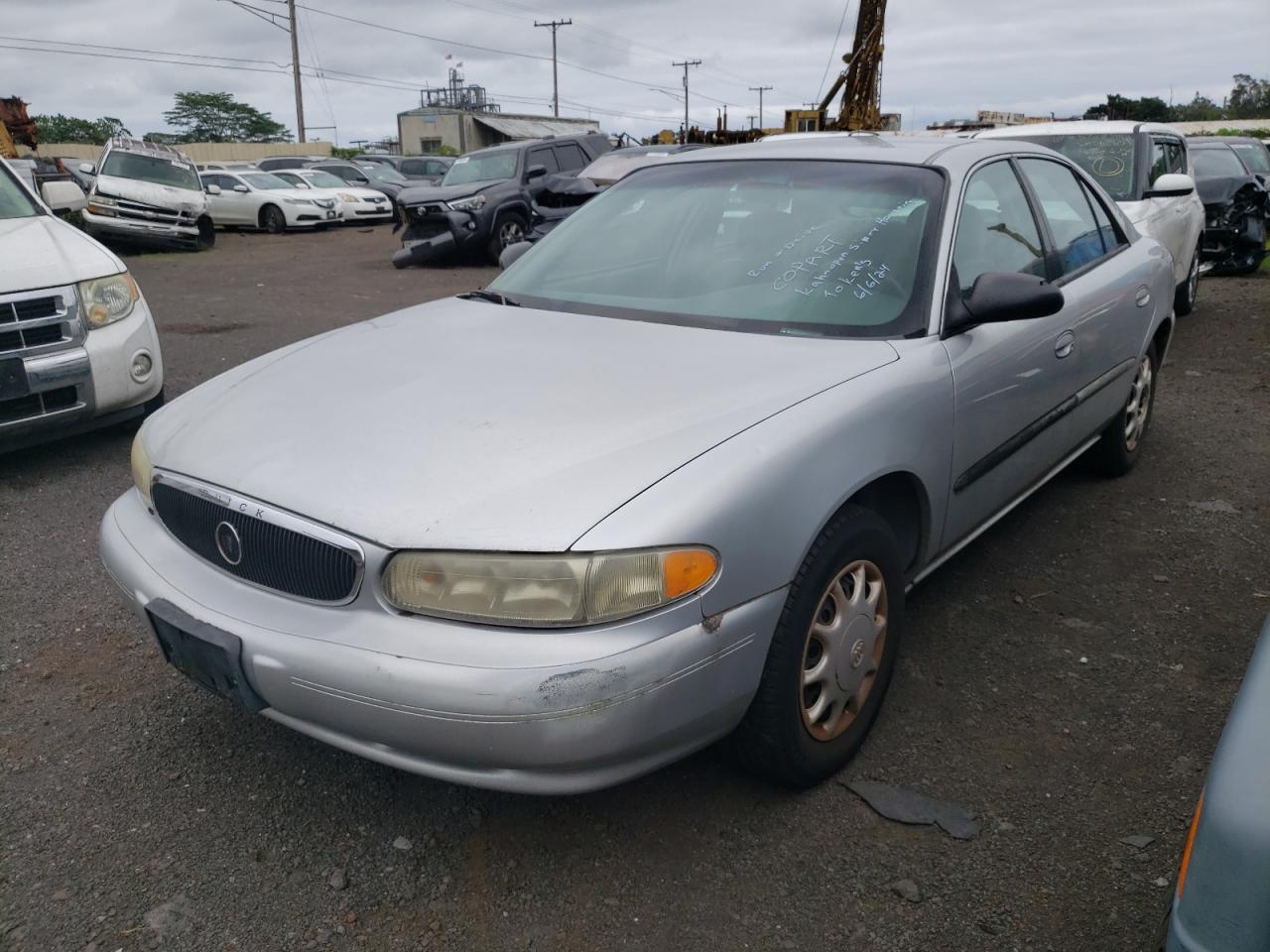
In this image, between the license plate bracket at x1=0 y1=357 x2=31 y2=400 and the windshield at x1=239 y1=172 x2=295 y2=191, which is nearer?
the license plate bracket at x1=0 y1=357 x2=31 y2=400

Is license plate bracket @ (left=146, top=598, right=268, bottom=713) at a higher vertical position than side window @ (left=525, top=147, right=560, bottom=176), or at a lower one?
lower

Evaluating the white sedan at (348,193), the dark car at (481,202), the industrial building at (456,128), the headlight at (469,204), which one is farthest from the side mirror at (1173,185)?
the industrial building at (456,128)

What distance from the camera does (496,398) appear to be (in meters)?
2.47

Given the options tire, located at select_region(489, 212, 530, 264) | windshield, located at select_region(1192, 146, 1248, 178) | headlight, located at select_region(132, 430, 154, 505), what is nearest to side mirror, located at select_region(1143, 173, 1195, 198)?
windshield, located at select_region(1192, 146, 1248, 178)

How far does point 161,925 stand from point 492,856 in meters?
0.69

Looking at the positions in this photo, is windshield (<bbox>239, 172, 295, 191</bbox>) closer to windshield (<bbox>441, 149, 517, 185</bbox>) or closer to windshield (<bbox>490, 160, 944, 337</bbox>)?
windshield (<bbox>441, 149, 517, 185</bbox>)

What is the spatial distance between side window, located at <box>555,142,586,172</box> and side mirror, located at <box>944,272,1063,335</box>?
520 inches

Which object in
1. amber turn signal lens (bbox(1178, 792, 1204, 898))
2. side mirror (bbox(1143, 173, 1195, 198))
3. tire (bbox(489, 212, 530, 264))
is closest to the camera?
amber turn signal lens (bbox(1178, 792, 1204, 898))

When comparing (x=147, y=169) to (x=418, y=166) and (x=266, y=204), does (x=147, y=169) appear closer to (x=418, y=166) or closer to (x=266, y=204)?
(x=266, y=204)

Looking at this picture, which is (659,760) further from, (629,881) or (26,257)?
(26,257)

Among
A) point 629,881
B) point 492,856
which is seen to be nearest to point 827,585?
point 629,881

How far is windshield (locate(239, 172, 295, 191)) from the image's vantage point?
21844 mm

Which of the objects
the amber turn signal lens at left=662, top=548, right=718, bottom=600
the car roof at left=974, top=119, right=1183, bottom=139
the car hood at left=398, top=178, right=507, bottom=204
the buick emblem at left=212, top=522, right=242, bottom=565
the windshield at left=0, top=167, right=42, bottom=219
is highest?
the car roof at left=974, top=119, right=1183, bottom=139

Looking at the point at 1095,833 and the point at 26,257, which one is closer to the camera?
the point at 1095,833
